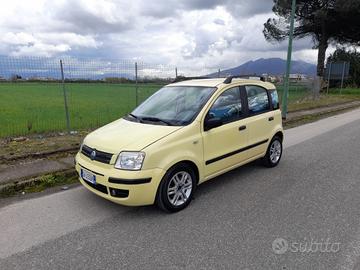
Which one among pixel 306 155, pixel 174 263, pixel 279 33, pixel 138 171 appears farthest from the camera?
pixel 279 33

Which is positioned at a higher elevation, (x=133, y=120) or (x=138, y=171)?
(x=133, y=120)

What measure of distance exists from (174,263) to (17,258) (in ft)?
5.04

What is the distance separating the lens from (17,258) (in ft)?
10.1

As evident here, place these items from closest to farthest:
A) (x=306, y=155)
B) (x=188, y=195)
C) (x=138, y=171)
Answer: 1. (x=138, y=171)
2. (x=188, y=195)
3. (x=306, y=155)

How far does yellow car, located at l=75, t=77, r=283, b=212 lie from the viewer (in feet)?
12.3

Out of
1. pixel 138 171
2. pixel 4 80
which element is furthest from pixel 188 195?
pixel 4 80

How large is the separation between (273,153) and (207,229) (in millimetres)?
2940

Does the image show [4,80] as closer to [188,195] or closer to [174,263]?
[188,195]

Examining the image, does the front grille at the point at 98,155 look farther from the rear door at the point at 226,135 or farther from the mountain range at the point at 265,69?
the mountain range at the point at 265,69

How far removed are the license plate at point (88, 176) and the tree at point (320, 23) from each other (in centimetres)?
2633

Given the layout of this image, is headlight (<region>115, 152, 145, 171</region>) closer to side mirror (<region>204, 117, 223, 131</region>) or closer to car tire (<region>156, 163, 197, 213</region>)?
car tire (<region>156, 163, 197, 213</region>)

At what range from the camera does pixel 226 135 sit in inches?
184

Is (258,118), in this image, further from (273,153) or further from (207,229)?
(207,229)

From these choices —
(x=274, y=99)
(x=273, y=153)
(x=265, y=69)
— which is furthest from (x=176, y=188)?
(x=265, y=69)
